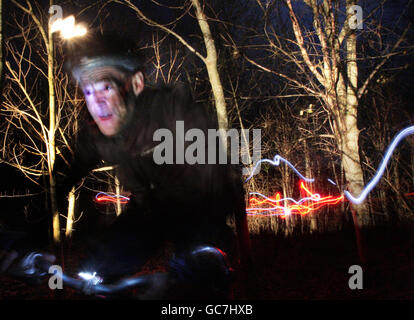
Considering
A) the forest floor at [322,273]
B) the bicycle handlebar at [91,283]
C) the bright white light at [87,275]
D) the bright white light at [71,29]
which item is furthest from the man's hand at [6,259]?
the forest floor at [322,273]

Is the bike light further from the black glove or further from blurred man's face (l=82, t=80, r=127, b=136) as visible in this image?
blurred man's face (l=82, t=80, r=127, b=136)

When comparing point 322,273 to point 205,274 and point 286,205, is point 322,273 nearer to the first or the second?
point 286,205

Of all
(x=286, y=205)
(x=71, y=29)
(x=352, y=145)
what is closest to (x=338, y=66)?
(x=352, y=145)

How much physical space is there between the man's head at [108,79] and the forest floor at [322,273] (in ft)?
12.3

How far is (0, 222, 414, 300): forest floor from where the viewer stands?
723 cm

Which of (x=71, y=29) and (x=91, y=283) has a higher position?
(x=71, y=29)

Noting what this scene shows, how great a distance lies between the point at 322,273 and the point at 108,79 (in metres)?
10.1

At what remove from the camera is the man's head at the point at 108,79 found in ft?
5.24

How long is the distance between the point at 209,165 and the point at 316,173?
26.7m

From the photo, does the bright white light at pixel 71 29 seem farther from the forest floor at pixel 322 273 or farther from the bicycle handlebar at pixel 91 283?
the forest floor at pixel 322 273

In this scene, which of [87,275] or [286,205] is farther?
[286,205]

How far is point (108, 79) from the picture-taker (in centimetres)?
160

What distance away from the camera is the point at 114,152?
177 centimetres

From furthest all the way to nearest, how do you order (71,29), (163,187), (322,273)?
(322,273) < (71,29) < (163,187)
